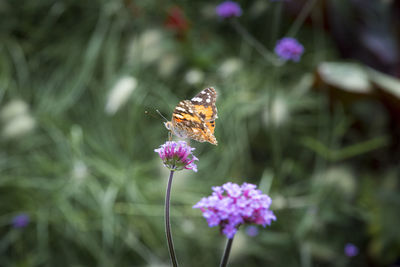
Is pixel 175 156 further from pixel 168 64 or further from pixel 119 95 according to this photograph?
pixel 168 64

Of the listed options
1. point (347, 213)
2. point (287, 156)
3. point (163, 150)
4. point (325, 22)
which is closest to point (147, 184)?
point (287, 156)

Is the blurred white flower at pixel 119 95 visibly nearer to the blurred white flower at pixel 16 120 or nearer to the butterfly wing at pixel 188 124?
the blurred white flower at pixel 16 120

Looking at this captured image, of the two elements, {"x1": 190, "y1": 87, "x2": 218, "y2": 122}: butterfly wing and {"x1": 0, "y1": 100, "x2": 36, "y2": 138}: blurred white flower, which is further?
{"x1": 0, "y1": 100, "x2": 36, "y2": 138}: blurred white flower

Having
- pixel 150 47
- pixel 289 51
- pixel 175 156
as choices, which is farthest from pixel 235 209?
pixel 150 47

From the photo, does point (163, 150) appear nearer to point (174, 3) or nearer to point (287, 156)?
point (287, 156)

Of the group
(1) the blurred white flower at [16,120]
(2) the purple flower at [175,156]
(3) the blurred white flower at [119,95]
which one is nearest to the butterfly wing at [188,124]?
(2) the purple flower at [175,156]

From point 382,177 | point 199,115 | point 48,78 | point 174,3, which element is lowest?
point 199,115

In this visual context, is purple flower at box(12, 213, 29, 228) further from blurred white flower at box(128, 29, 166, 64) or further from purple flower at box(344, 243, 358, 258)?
purple flower at box(344, 243, 358, 258)

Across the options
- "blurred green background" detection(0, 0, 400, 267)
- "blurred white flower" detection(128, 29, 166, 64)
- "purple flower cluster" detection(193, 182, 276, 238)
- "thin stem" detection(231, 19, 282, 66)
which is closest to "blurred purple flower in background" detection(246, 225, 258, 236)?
"blurred green background" detection(0, 0, 400, 267)
